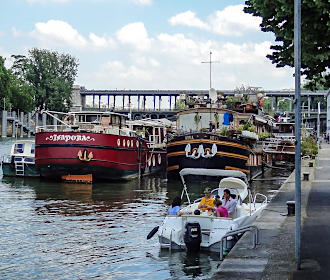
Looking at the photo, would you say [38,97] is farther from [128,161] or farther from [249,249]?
[249,249]

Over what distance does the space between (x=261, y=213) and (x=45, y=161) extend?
2049 centimetres

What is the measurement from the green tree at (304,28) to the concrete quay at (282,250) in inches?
168

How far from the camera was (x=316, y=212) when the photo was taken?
17.8 m

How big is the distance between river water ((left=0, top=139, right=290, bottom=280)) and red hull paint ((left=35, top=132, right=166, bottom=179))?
2726 millimetres

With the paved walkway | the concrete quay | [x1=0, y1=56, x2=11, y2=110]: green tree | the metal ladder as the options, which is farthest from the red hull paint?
[x1=0, y1=56, x2=11, y2=110]: green tree

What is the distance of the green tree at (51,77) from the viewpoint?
122 m

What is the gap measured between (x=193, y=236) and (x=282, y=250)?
3.52 m

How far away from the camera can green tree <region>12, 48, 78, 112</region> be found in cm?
12212

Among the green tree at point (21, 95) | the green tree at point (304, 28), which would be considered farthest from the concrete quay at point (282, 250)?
the green tree at point (21, 95)

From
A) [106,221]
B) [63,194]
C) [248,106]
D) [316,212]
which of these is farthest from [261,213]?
[248,106]

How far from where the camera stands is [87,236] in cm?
1889

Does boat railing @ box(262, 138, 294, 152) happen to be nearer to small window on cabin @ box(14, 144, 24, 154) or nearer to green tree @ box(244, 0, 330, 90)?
small window on cabin @ box(14, 144, 24, 154)

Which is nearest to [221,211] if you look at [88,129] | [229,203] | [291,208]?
[229,203]

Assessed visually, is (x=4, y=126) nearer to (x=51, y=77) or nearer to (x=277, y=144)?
(x=51, y=77)
